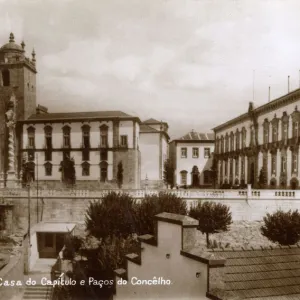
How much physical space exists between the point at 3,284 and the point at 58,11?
4.03 meters

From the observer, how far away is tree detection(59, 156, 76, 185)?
14281 mm

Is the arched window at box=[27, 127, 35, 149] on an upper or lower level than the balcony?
upper

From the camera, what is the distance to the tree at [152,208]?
8.70m

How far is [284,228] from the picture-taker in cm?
927

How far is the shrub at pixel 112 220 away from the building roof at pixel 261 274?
519 centimetres

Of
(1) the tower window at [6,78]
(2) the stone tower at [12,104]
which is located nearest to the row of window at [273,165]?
(2) the stone tower at [12,104]

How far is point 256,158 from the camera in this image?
620 inches

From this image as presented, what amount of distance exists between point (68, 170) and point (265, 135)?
8.87 metres

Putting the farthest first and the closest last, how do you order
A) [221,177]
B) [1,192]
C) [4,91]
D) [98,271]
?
1. [221,177]
2. [1,192]
3. [4,91]
4. [98,271]

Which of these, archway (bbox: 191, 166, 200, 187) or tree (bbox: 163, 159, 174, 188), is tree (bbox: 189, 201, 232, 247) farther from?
archway (bbox: 191, 166, 200, 187)

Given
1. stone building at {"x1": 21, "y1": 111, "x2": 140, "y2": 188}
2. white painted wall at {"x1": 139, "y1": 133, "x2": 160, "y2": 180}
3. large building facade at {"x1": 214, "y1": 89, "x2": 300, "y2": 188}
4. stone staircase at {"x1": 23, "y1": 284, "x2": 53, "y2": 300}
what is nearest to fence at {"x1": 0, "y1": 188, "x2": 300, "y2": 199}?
large building facade at {"x1": 214, "y1": 89, "x2": 300, "y2": 188}

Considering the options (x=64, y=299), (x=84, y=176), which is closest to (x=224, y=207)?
(x=64, y=299)

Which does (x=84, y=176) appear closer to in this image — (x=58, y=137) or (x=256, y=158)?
(x=58, y=137)

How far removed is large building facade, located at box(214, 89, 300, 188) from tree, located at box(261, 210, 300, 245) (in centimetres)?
326
